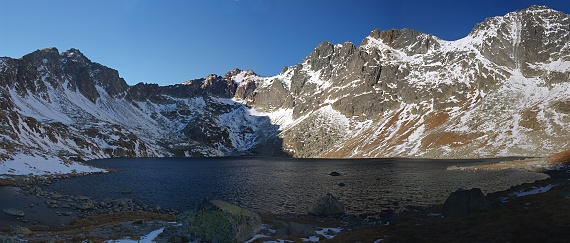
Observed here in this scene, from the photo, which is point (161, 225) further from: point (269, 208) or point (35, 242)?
point (269, 208)

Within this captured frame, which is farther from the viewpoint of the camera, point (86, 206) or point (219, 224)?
point (86, 206)

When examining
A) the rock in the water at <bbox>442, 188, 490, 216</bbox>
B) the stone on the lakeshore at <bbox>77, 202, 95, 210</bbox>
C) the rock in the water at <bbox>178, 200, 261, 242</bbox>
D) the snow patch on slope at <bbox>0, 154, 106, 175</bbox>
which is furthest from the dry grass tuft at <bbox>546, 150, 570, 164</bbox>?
the snow patch on slope at <bbox>0, 154, 106, 175</bbox>

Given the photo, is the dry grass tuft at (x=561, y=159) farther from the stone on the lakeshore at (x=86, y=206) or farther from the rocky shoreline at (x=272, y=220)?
the stone on the lakeshore at (x=86, y=206)

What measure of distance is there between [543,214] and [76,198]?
70739 millimetres

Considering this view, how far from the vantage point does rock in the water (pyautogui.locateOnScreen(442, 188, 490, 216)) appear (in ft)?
109

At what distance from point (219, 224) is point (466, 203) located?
25.4 metres

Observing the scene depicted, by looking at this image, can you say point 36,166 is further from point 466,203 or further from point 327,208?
point 466,203

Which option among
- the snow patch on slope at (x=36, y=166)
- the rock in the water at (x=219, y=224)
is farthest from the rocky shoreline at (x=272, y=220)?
the snow patch on slope at (x=36, y=166)

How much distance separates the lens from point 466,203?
112 ft

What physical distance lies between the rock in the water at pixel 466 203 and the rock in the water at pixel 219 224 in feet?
69.9

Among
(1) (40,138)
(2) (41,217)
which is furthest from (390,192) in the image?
(1) (40,138)

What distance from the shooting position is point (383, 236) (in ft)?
82.1

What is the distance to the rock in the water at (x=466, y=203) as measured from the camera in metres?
33.2

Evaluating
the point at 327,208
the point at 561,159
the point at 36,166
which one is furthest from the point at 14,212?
the point at 561,159
